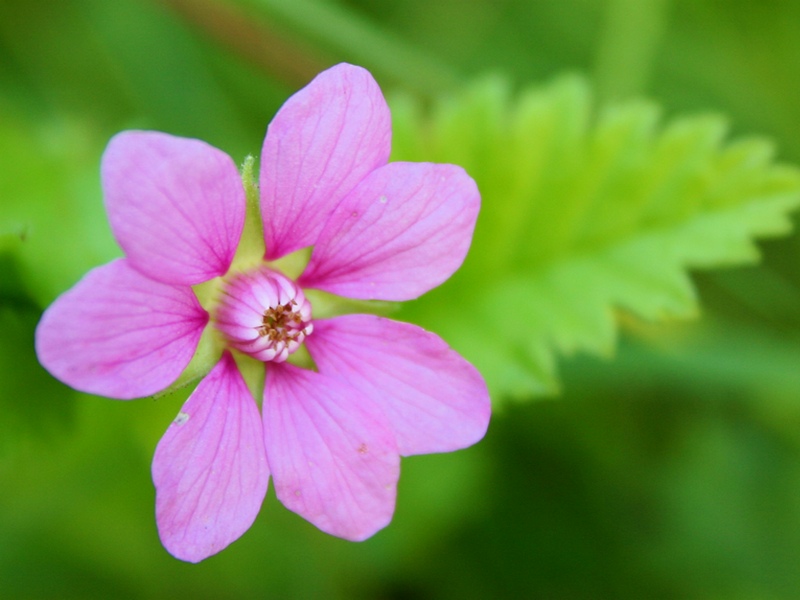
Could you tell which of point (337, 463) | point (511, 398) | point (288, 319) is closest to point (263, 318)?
point (288, 319)

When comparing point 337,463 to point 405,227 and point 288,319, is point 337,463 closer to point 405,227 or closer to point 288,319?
point 288,319

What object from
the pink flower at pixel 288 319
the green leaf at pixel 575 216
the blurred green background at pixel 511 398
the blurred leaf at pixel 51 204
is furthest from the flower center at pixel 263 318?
the blurred green background at pixel 511 398

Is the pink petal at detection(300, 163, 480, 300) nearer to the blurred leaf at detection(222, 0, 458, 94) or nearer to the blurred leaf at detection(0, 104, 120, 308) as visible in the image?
the blurred leaf at detection(0, 104, 120, 308)

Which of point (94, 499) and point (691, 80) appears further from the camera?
point (691, 80)

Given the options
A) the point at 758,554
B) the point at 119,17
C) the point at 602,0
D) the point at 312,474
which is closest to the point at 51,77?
the point at 119,17

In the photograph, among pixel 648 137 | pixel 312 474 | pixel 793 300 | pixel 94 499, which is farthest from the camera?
pixel 793 300

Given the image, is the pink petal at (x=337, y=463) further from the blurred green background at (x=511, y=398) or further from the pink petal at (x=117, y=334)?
the blurred green background at (x=511, y=398)

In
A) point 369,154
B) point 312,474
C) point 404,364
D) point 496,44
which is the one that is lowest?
point 312,474

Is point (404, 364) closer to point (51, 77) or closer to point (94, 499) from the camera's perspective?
point (94, 499)
